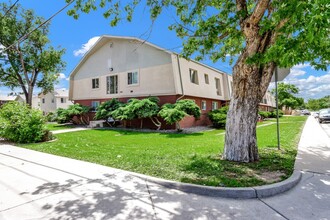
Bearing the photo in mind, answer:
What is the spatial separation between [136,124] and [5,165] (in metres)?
11.7

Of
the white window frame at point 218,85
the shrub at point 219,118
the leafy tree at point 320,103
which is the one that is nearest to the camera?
the shrub at point 219,118

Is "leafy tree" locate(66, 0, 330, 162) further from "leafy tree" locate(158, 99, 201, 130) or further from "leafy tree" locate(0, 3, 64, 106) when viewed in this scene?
"leafy tree" locate(0, 3, 64, 106)

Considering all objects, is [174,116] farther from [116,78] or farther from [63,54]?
[63,54]

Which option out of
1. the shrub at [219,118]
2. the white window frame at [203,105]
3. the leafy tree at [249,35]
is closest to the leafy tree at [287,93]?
the white window frame at [203,105]

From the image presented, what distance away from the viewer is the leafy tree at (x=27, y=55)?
82.4 feet

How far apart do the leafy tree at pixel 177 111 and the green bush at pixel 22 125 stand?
21.9 ft

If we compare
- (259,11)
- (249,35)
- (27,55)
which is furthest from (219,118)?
(27,55)

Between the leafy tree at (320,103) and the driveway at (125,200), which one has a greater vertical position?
the leafy tree at (320,103)

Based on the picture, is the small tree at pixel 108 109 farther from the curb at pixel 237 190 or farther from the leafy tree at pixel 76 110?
the curb at pixel 237 190

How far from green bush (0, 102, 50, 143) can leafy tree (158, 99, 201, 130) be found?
668 centimetres

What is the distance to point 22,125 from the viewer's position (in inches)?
399

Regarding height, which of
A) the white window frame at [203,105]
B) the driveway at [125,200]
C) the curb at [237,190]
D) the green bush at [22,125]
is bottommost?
the driveway at [125,200]

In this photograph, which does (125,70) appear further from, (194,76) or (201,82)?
(201,82)

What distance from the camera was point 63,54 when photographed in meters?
28.9
